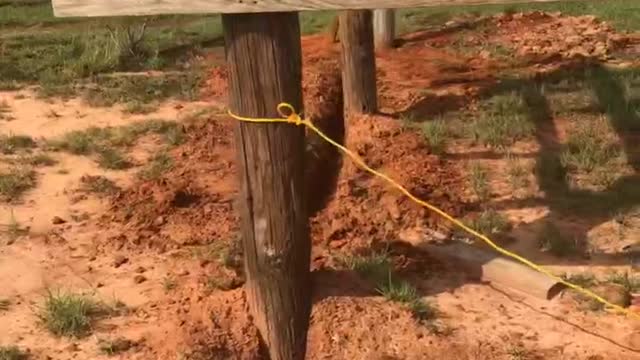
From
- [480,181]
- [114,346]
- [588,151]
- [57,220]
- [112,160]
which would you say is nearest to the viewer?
[114,346]

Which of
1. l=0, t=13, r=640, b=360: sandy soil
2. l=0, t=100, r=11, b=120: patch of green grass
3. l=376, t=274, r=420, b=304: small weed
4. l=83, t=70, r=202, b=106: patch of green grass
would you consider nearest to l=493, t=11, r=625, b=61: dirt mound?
l=0, t=13, r=640, b=360: sandy soil

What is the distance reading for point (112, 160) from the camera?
23.0 ft

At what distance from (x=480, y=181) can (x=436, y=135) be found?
3.49 feet

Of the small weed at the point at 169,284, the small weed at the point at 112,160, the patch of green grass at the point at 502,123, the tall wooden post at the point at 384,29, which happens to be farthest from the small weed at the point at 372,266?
the tall wooden post at the point at 384,29

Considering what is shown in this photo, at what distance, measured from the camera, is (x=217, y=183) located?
6594 mm

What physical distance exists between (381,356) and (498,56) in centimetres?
654

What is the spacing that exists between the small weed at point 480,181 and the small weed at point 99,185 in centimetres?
228

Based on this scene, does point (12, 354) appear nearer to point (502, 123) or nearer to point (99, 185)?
point (99, 185)

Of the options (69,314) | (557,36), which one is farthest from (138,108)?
(557,36)

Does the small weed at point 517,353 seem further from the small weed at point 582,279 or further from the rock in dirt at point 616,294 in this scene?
the small weed at point 582,279

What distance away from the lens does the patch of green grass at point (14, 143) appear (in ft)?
24.2

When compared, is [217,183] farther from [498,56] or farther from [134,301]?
[498,56]

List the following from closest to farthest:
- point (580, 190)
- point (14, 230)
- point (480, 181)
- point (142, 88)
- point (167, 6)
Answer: point (167, 6), point (14, 230), point (580, 190), point (480, 181), point (142, 88)

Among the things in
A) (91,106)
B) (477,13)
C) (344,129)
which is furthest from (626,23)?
(91,106)
